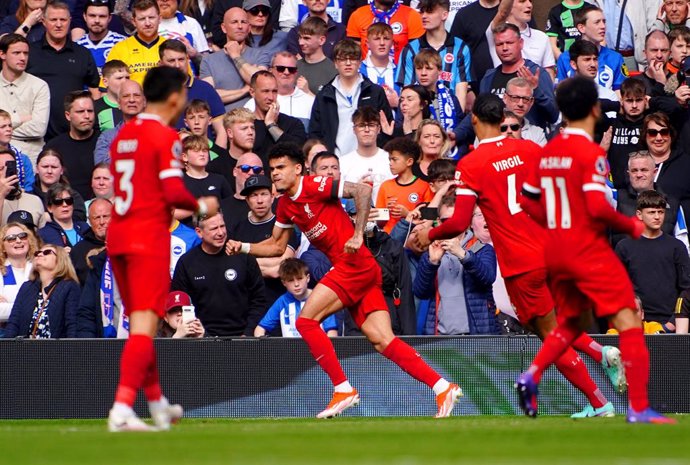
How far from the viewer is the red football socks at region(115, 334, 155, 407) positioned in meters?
9.41

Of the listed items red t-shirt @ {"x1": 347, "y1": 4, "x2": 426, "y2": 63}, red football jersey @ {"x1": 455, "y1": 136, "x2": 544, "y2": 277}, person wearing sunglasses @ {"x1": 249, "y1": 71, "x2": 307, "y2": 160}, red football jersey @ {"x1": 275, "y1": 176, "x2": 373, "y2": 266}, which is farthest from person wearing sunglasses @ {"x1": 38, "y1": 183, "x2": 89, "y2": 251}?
red football jersey @ {"x1": 455, "y1": 136, "x2": 544, "y2": 277}

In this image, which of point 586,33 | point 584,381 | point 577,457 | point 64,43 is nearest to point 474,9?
point 586,33

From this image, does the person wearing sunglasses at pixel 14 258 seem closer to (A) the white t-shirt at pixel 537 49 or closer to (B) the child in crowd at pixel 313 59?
(B) the child in crowd at pixel 313 59

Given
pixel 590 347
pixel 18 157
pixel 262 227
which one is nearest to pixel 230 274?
pixel 262 227

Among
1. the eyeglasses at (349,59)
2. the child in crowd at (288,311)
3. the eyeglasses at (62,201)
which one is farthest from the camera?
the eyeglasses at (349,59)

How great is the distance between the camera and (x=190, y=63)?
733 inches

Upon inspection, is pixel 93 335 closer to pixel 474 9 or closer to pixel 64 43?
pixel 64 43

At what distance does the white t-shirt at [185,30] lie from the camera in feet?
62.0

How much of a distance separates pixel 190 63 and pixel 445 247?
5963 mm

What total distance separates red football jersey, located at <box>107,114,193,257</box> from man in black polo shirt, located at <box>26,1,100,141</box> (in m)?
8.27

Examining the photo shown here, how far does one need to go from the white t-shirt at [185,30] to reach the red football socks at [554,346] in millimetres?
9936

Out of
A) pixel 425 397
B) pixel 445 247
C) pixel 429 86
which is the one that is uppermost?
pixel 429 86

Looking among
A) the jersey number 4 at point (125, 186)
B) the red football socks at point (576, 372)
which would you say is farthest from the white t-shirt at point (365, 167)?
the jersey number 4 at point (125, 186)

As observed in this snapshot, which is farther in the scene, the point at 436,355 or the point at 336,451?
the point at 436,355
